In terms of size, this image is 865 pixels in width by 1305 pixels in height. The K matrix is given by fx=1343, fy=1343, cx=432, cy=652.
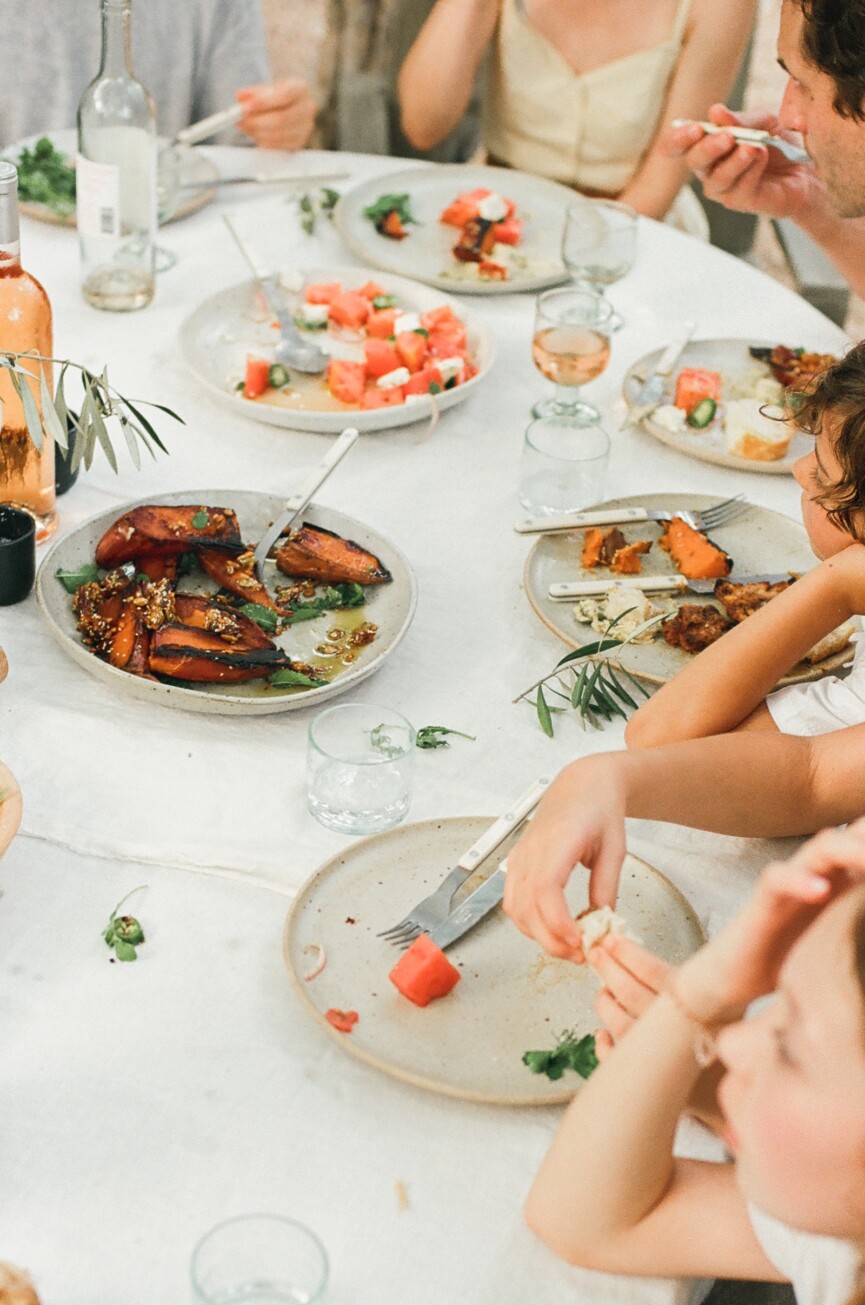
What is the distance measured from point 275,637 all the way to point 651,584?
0.49m

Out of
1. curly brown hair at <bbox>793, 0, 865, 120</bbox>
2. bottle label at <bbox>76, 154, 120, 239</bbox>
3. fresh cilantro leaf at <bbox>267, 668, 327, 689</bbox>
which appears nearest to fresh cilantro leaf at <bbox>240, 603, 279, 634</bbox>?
fresh cilantro leaf at <bbox>267, 668, 327, 689</bbox>

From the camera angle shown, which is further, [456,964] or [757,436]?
[757,436]

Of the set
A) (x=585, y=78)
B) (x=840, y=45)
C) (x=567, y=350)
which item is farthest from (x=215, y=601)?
(x=585, y=78)

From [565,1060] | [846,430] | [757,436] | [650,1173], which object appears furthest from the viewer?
[757,436]

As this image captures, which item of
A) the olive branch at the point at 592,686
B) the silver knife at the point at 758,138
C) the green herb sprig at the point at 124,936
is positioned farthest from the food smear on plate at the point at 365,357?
the green herb sprig at the point at 124,936

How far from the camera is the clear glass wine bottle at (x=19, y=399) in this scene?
1.65 meters

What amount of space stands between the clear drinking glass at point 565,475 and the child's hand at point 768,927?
1090 millimetres

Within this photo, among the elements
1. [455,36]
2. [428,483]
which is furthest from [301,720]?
[455,36]

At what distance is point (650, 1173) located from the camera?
3.12ft

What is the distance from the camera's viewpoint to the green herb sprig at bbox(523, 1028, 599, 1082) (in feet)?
3.58

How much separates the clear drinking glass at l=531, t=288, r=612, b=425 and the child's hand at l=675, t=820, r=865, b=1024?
51.8 inches

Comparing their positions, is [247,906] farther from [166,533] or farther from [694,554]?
Answer: [694,554]

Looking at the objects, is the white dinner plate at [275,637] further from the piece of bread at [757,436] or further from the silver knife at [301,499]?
the piece of bread at [757,436]

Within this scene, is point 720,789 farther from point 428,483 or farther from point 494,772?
point 428,483
